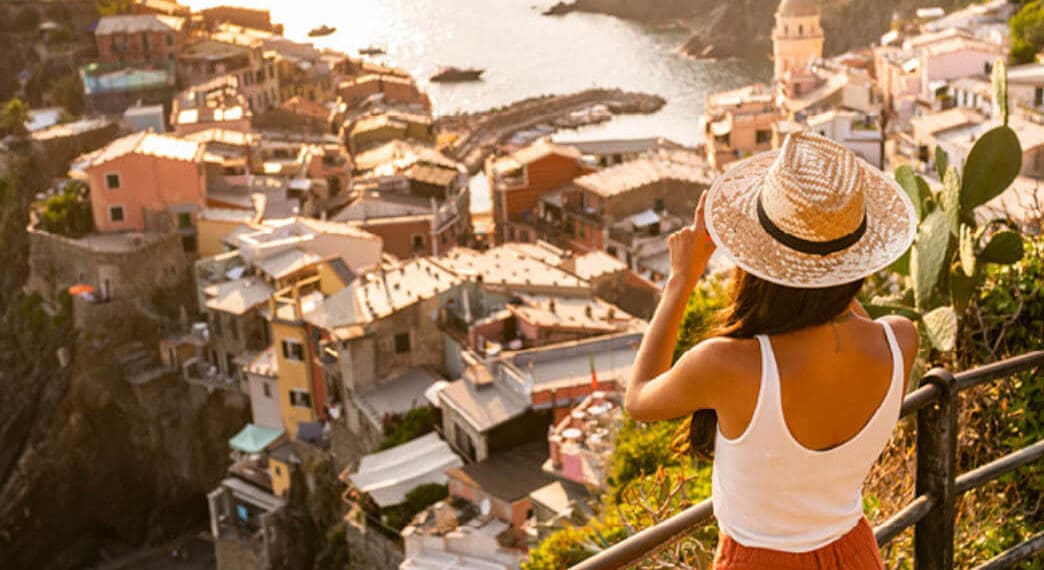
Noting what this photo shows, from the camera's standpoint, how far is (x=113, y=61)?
29.8 metres

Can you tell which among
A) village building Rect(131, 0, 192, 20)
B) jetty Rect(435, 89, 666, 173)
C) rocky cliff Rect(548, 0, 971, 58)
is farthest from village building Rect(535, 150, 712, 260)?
rocky cliff Rect(548, 0, 971, 58)

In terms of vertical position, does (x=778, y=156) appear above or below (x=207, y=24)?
above

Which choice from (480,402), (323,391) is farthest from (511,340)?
(323,391)

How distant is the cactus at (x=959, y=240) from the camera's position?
142 inches

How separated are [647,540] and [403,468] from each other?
10749mm

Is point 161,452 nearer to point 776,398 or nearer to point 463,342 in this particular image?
point 463,342

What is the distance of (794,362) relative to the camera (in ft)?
5.72

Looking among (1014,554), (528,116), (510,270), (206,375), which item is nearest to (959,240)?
(1014,554)

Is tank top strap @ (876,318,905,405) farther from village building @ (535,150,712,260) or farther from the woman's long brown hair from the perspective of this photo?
village building @ (535,150,712,260)

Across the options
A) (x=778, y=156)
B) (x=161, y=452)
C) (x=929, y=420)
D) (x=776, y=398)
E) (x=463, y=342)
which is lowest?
(x=161, y=452)

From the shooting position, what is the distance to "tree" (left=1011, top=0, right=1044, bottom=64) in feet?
81.1

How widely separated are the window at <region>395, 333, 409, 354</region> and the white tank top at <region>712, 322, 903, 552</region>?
1253cm

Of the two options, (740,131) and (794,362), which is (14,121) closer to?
(740,131)

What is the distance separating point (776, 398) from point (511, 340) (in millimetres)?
12012
